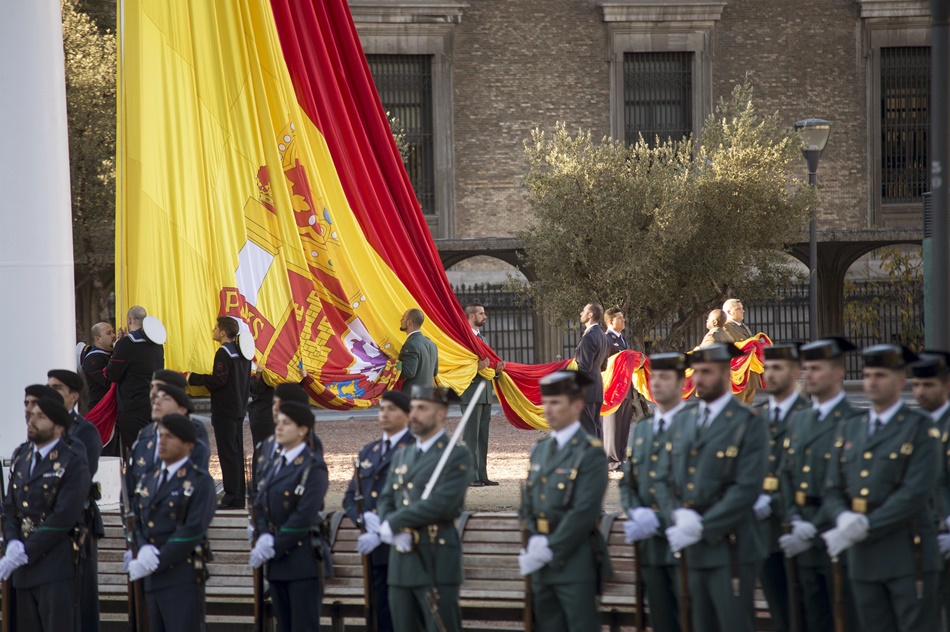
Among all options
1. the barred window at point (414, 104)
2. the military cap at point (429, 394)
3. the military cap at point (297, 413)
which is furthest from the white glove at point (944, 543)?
the barred window at point (414, 104)

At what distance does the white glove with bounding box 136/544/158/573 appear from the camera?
262 inches

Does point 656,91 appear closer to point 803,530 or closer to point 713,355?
point 713,355

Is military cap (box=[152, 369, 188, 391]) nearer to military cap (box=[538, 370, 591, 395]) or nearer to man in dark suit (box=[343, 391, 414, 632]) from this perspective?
man in dark suit (box=[343, 391, 414, 632])

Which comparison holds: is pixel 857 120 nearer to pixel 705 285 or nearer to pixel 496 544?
pixel 705 285

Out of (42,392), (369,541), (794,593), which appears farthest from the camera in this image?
(42,392)

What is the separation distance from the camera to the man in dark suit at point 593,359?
1341cm

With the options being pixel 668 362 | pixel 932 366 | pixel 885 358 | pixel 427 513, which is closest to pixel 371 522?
pixel 427 513

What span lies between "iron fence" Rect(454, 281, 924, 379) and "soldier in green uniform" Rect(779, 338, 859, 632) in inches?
770

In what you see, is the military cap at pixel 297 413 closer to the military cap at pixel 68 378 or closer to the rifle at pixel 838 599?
the military cap at pixel 68 378

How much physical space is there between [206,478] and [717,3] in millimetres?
25146

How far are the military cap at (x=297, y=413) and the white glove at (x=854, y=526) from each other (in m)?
3.06

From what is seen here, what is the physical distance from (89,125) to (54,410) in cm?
1671

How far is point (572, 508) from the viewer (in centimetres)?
628

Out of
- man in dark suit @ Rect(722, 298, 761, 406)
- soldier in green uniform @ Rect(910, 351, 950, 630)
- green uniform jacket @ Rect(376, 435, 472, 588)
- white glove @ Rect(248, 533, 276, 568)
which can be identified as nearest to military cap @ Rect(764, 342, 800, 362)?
soldier in green uniform @ Rect(910, 351, 950, 630)
